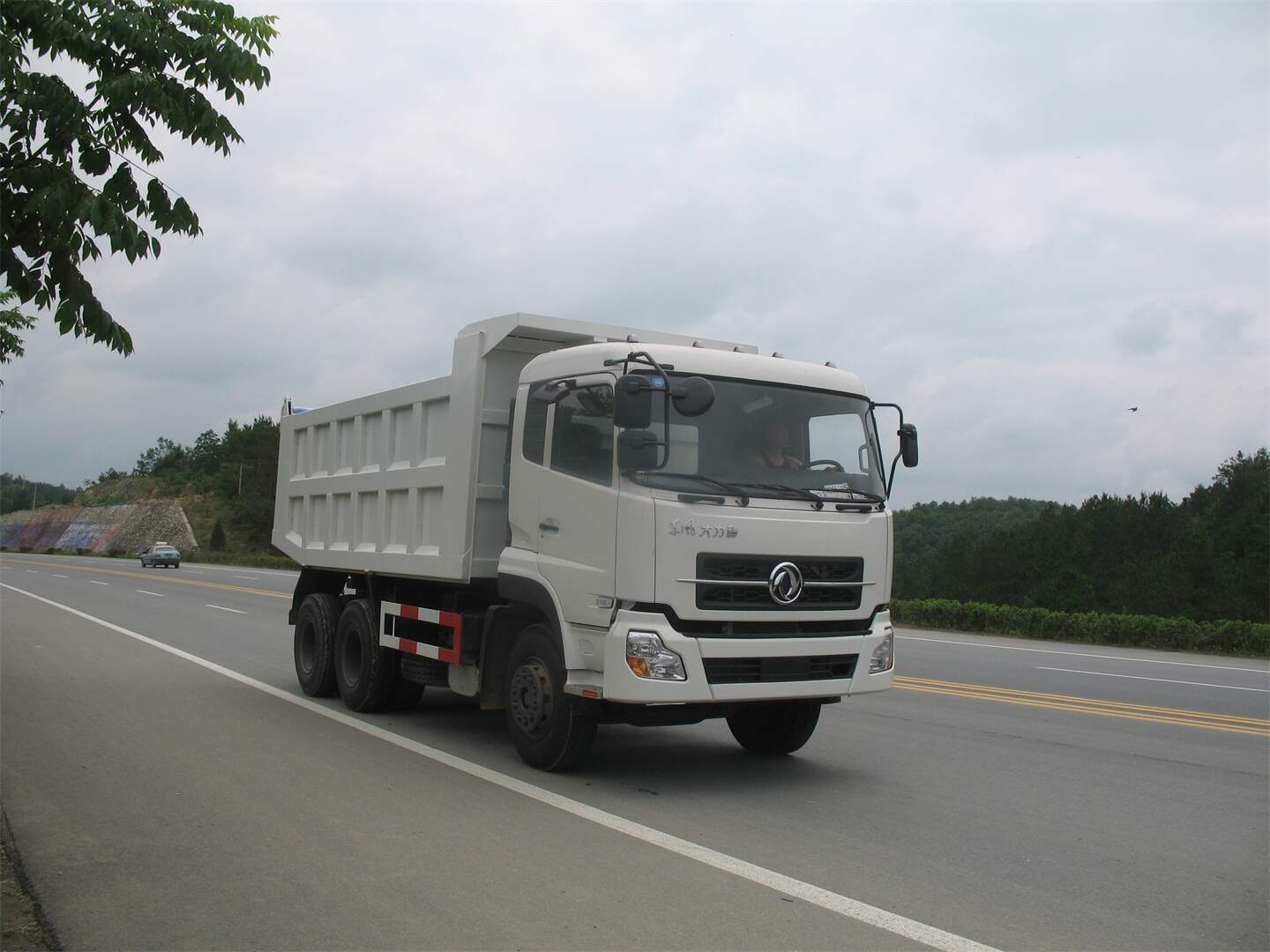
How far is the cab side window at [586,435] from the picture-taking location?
23.7ft

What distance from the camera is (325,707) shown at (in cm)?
1071

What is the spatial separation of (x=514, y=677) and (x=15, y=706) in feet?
19.0

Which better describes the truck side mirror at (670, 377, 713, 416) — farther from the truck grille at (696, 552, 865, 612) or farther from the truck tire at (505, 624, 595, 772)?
the truck tire at (505, 624, 595, 772)

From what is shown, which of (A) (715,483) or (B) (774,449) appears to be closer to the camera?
(A) (715,483)

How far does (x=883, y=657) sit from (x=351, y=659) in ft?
17.5

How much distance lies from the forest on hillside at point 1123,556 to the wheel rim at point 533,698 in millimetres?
43172

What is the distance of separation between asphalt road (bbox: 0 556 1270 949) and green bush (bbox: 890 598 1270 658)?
11.2m

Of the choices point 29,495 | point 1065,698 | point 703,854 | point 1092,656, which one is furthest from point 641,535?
point 29,495

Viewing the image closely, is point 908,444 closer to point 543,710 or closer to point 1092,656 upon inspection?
point 543,710

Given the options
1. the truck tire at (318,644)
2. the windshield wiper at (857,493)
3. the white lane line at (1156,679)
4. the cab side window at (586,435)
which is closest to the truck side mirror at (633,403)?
the cab side window at (586,435)

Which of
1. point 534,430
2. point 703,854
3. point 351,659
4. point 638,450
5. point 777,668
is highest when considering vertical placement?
point 534,430

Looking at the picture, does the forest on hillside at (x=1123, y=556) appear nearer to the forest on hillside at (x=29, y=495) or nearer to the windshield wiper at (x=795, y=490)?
the windshield wiper at (x=795, y=490)

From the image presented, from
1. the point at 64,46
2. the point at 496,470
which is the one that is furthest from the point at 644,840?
the point at 64,46

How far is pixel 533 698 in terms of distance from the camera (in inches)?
305
